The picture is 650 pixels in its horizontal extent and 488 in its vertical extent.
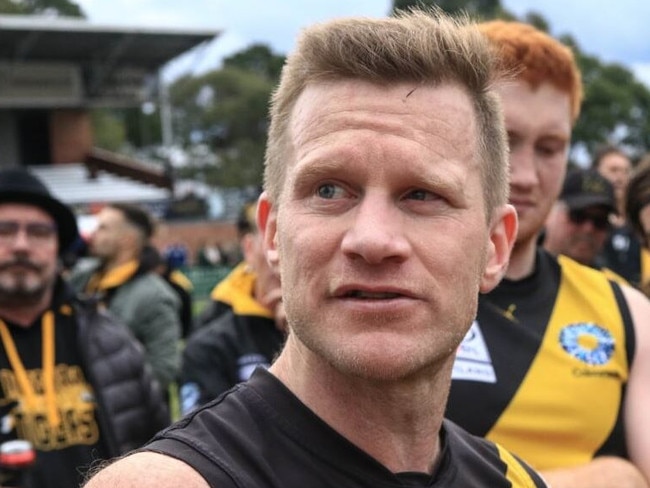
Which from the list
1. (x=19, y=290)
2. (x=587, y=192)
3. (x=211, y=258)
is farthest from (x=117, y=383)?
(x=211, y=258)

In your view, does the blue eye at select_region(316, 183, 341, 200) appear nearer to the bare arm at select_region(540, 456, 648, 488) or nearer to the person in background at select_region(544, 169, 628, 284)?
the bare arm at select_region(540, 456, 648, 488)

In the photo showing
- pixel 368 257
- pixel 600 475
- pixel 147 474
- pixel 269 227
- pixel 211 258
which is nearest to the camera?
pixel 147 474

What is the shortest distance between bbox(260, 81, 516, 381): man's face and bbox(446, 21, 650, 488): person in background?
774mm

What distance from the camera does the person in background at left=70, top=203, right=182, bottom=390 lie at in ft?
18.4

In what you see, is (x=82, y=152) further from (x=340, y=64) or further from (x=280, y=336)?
(x=340, y=64)

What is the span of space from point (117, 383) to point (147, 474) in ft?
9.05

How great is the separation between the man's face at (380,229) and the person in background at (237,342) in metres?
2.05

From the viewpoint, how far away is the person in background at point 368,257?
1317mm

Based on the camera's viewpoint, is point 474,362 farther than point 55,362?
No

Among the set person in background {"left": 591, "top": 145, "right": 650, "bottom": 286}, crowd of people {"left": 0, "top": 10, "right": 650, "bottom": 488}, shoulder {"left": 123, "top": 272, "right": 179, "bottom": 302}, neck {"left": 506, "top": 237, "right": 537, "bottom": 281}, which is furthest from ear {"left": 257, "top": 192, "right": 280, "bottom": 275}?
person in background {"left": 591, "top": 145, "right": 650, "bottom": 286}

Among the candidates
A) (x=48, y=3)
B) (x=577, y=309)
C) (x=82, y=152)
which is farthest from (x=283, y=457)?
(x=82, y=152)

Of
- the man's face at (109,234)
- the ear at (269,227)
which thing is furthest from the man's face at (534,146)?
the man's face at (109,234)

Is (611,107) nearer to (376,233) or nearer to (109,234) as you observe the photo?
(109,234)

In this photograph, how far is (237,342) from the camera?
360cm
